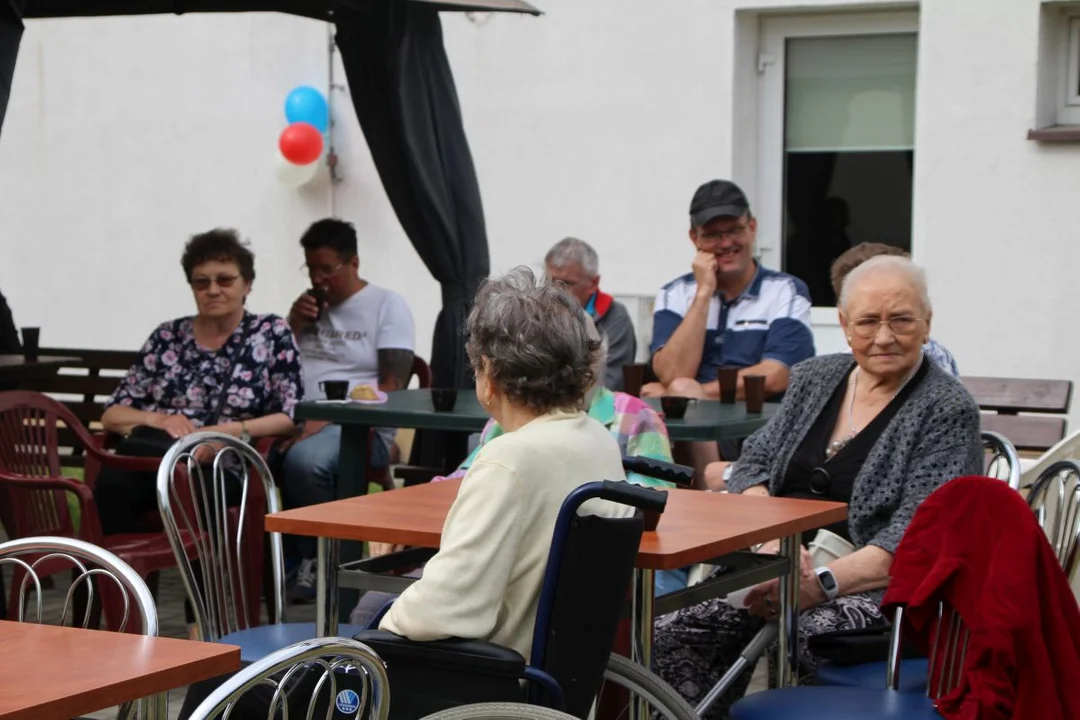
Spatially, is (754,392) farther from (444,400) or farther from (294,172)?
(294,172)

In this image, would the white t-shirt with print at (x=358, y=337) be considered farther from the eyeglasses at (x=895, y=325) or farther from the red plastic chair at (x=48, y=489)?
the eyeglasses at (x=895, y=325)

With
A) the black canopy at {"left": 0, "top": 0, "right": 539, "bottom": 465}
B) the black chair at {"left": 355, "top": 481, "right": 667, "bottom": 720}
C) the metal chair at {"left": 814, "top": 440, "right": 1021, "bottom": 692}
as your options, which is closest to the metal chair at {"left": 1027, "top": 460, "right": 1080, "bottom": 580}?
the metal chair at {"left": 814, "top": 440, "right": 1021, "bottom": 692}

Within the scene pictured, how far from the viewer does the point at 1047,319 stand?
25.2 ft

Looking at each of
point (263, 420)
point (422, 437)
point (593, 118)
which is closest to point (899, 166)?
point (593, 118)

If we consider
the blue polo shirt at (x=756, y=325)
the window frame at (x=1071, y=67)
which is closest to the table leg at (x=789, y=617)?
the blue polo shirt at (x=756, y=325)

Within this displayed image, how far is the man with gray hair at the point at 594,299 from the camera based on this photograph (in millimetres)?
6258

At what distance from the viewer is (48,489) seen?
4.91m

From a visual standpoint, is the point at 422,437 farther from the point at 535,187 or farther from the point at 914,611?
the point at 914,611

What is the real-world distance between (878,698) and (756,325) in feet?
9.45

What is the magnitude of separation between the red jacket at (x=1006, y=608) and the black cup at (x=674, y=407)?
2137 mm

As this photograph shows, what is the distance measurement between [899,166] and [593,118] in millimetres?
1687

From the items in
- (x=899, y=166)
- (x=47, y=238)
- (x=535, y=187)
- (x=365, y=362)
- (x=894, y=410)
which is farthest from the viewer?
(x=47, y=238)

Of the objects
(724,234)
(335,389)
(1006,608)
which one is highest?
(724,234)

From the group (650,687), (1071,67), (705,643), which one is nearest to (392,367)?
(705,643)
